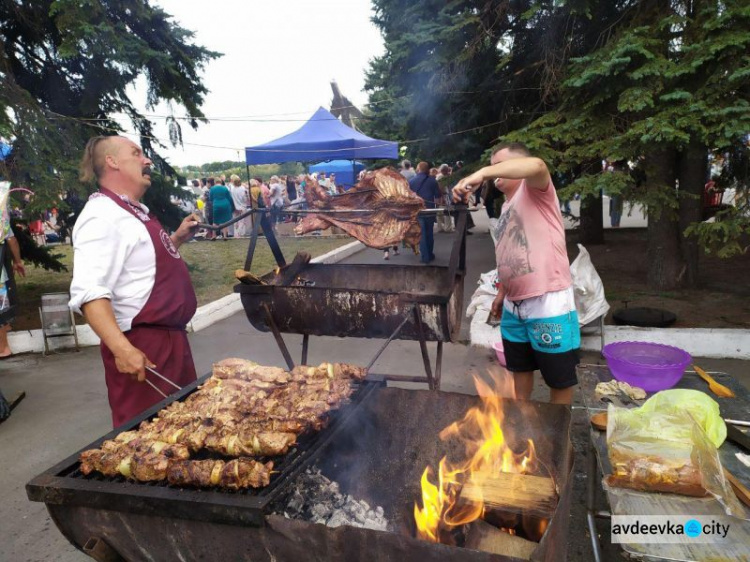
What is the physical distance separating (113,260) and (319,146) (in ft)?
38.4

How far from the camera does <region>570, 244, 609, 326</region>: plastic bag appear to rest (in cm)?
533

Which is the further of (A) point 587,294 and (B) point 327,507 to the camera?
(A) point 587,294

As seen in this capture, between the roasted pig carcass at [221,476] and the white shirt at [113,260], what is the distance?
1.07 meters

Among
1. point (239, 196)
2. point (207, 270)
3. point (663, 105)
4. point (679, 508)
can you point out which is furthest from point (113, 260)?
point (239, 196)

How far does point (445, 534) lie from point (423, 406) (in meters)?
0.66

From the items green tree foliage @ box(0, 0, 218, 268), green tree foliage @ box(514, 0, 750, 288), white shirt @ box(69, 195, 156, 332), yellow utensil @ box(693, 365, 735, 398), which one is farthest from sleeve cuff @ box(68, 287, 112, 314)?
A: green tree foliage @ box(514, 0, 750, 288)

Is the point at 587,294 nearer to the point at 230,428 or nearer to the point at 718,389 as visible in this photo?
the point at 718,389

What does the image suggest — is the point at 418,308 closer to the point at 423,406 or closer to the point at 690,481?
the point at 423,406

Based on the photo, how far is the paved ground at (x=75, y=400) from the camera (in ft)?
10.3

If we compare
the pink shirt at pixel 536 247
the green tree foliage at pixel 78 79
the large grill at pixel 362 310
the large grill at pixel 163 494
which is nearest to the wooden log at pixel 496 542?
the large grill at pixel 163 494

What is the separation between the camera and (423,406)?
2.70 metres

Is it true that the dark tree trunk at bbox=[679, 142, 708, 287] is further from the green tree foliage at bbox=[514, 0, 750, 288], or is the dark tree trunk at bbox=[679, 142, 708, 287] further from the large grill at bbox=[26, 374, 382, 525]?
the large grill at bbox=[26, 374, 382, 525]

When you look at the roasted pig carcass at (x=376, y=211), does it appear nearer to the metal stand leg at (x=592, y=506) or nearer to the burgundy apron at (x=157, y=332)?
the burgundy apron at (x=157, y=332)

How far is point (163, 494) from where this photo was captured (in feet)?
6.24
